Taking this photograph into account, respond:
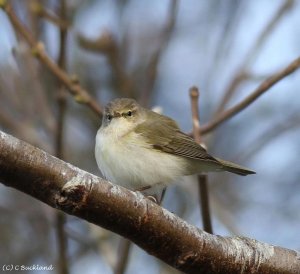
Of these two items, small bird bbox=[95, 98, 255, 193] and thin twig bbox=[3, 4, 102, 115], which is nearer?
thin twig bbox=[3, 4, 102, 115]

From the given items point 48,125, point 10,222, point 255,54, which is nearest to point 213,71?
point 255,54

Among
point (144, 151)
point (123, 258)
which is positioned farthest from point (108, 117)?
point (123, 258)

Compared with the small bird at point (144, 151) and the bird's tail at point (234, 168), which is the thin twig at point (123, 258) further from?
the bird's tail at point (234, 168)

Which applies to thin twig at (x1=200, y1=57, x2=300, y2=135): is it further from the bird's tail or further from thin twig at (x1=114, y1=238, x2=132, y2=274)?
thin twig at (x1=114, y1=238, x2=132, y2=274)

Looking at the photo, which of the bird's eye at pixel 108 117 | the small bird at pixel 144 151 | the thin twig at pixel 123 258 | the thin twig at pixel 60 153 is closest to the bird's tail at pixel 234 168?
the small bird at pixel 144 151

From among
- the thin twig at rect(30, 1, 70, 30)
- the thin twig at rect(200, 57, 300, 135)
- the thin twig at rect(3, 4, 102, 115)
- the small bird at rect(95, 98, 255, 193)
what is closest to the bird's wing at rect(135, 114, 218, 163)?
the small bird at rect(95, 98, 255, 193)

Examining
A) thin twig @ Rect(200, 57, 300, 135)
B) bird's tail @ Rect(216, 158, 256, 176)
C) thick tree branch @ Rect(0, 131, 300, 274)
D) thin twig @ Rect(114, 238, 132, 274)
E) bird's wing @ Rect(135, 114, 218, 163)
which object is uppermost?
bird's wing @ Rect(135, 114, 218, 163)

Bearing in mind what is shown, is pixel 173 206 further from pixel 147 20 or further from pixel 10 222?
pixel 147 20
